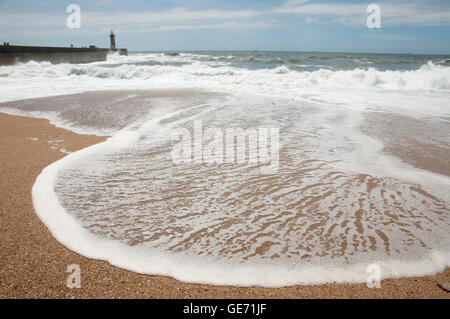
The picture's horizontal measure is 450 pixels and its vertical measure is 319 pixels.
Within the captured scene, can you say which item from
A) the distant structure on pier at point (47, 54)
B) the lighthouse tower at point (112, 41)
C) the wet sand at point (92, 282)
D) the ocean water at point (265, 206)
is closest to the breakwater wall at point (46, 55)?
the distant structure on pier at point (47, 54)

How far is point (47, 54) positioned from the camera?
88.3 feet

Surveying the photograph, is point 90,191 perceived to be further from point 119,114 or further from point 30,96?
point 30,96

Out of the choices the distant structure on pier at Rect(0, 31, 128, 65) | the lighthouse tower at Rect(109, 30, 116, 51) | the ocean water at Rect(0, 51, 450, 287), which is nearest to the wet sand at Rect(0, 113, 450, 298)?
the ocean water at Rect(0, 51, 450, 287)

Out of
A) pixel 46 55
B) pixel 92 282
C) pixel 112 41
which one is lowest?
pixel 92 282

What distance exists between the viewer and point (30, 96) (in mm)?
8547

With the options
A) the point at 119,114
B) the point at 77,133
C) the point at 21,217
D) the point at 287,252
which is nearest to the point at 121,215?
the point at 21,217

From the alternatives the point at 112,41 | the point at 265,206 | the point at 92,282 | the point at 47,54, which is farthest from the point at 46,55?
the point at 92,282

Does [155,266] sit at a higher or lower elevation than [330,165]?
lower

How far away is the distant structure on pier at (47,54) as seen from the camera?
22.0 m

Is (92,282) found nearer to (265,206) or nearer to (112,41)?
(265,206)

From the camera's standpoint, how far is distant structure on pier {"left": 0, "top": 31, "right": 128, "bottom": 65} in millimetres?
22048

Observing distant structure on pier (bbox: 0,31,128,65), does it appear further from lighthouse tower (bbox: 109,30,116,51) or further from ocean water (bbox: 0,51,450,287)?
ocean water (bbox: 0,51,450,287)

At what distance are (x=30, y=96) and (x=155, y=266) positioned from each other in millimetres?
9098

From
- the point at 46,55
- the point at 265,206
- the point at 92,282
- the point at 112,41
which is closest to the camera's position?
the point at 92,282
